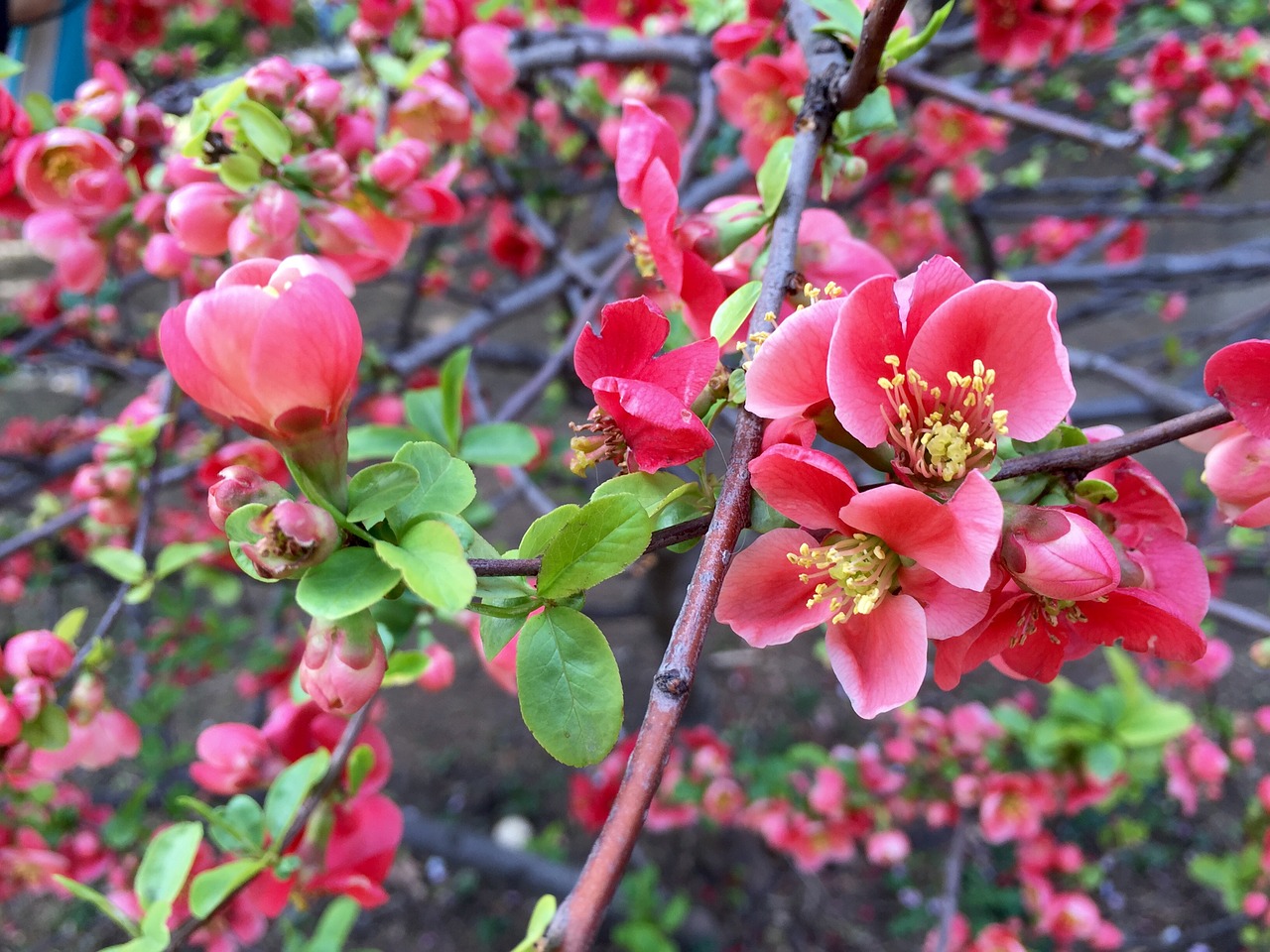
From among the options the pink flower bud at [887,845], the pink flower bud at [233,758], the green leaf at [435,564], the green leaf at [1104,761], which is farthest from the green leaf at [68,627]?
the pink flower bud at [887,845]

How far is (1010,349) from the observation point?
1.20ft

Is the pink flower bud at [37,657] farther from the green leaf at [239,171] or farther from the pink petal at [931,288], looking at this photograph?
the pink petal at [931,288]

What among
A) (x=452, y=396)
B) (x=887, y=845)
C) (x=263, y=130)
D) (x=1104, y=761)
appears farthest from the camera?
(x=887, y=845)

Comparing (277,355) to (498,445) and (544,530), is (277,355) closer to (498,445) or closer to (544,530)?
(544,530)

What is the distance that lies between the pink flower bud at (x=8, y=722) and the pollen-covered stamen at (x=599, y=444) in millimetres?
526

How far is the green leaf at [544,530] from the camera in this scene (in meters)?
0.36

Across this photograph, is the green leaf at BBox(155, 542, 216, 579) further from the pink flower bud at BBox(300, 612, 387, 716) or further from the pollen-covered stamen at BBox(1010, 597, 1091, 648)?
the pollen-covered stamen at BBox(1010, 597, 1091, 648)

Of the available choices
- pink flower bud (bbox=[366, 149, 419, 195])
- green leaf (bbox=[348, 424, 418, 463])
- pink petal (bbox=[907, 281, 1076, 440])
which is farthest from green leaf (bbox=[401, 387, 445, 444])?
pink petal (bbox=[907, 281, 1076, 440])

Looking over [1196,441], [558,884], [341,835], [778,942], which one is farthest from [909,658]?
[778,942]

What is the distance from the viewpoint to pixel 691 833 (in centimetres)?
236

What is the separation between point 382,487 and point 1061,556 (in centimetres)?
30

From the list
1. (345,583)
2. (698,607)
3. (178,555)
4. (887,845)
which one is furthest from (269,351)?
(887,845)

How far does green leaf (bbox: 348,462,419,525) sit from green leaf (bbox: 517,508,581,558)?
6 cm

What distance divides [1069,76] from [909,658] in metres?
2.67
